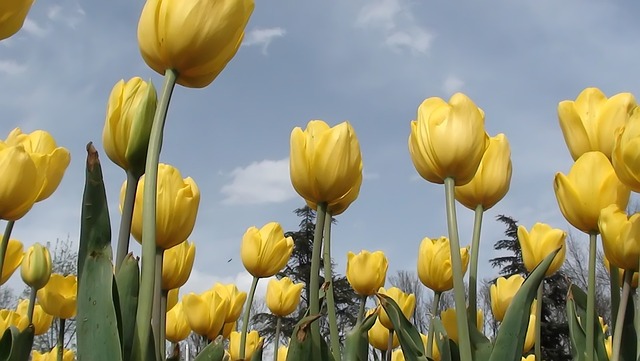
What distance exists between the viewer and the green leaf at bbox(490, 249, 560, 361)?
1.15 meters

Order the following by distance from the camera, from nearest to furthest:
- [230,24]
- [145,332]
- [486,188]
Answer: [145,332] → [230,24] → [486,188]

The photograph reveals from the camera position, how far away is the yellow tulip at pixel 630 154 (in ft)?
4.21

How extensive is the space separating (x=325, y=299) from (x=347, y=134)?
0.37 meters

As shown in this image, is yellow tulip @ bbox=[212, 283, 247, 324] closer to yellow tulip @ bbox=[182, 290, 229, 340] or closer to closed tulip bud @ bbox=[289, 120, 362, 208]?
yellow tulip @ bbox=[182, 290, 229, 340]

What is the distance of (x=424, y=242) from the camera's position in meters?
2.45

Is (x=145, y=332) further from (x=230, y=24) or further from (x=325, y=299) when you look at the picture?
(x=325, y=299)

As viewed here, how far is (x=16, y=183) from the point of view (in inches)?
57.7

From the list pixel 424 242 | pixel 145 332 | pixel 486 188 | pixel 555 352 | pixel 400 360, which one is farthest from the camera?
pixel 555 352

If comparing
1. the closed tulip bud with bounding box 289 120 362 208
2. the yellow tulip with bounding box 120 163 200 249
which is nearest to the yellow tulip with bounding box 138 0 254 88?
the yellow tulip with bounding box 120 163 200 249

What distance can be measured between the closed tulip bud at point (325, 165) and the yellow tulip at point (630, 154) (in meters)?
0.52

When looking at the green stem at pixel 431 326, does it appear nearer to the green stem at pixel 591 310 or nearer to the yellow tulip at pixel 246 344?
the green stem at pixel 591 310

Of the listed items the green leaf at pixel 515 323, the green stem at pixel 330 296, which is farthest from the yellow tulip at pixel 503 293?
the green leaf at pixel 515 323

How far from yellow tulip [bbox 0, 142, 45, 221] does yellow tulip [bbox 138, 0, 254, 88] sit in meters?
0.56

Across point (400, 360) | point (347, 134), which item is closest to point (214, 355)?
point (347, 134)
